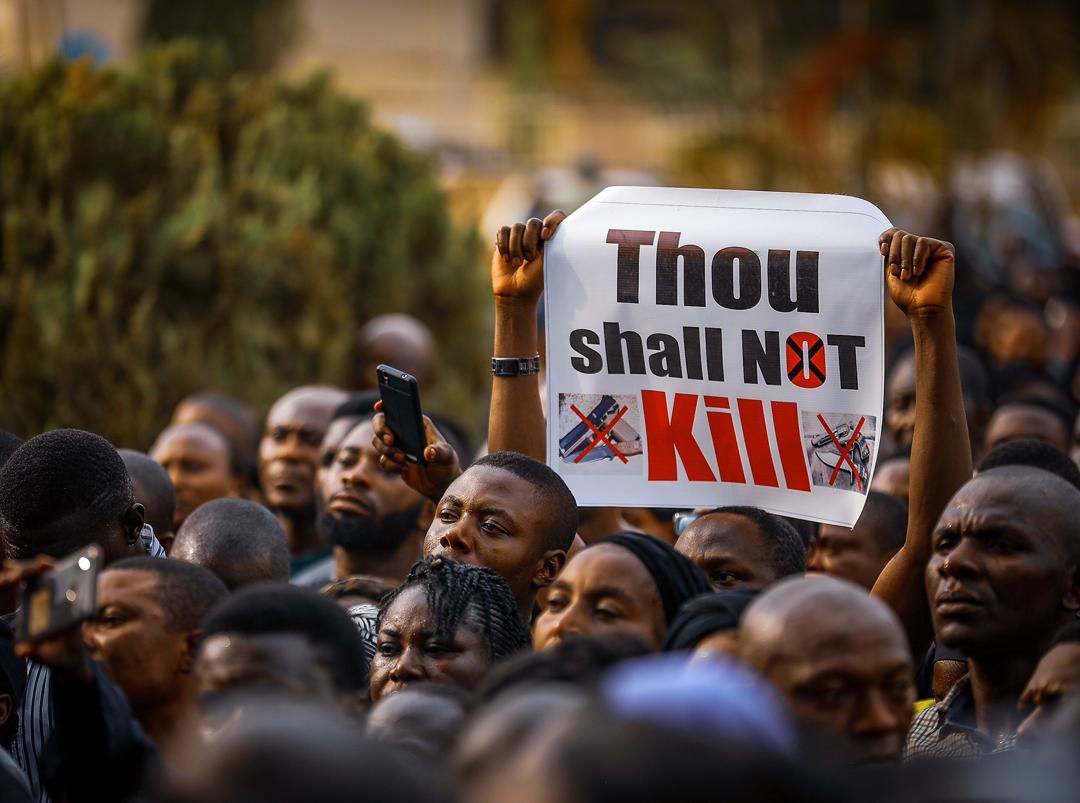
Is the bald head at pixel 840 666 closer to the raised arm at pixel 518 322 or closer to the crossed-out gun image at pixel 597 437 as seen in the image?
the crossed-out gun image at pixel 597 437

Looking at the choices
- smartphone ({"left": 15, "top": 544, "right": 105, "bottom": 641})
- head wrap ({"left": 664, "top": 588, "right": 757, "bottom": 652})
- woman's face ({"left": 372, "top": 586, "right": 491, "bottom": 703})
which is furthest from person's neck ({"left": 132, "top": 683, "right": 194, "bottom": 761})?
head wrap ({"left": 664, "top": 588, "right": 757, "bottom": 652})

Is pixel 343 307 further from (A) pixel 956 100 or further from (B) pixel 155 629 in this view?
(A) pixel 956 100

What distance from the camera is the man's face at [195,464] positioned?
7.09 metres

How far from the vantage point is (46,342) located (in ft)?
27.5

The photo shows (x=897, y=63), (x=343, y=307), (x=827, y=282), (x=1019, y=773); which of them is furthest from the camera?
(x=897, y=63)

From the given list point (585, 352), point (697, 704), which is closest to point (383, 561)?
point (585, 352)

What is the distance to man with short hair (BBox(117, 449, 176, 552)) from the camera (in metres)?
5.78

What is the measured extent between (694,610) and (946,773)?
4.10ft

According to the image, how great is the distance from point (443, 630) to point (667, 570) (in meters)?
0.61

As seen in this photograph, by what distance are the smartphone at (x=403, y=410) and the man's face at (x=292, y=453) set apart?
6.55 feet

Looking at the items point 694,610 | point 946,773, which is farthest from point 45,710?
point 946,773

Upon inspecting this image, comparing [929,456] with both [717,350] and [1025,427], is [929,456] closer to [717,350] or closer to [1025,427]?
[717,350]

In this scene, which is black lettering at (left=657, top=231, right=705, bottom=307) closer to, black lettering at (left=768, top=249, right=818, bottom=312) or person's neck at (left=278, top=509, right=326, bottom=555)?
black lettering at (left=768, top=249, right=818, bottom=312)

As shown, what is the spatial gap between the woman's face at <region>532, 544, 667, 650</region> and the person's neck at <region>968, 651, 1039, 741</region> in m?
1.02
